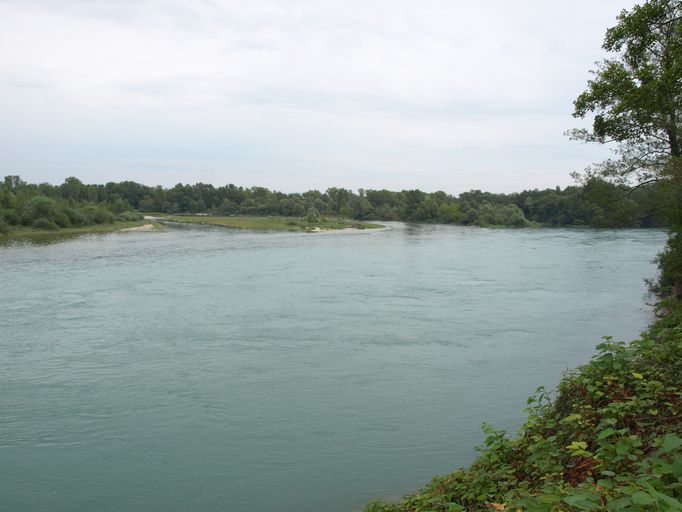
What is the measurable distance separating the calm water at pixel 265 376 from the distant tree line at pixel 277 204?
7.39 meters

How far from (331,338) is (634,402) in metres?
10.9

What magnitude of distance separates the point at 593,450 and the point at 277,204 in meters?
112

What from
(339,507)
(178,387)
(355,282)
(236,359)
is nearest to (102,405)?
(178,387)

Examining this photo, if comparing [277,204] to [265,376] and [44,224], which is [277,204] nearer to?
[44,224]

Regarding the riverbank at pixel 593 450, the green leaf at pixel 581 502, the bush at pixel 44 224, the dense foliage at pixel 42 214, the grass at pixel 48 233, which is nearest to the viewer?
Result: the green leaf at pixel 581 502

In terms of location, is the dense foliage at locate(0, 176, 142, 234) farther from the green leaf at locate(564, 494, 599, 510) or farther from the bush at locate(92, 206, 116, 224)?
the green leaf at locate(564, 494, 599, 510)

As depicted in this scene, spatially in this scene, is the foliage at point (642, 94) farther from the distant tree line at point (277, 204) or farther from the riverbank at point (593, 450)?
the riverbank at point (593, 450)

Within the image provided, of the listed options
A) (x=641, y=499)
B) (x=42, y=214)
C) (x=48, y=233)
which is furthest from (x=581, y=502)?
(x=42, y=214)

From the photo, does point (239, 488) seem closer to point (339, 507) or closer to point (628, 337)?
point (339, 507)

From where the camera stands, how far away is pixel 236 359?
14039 mm

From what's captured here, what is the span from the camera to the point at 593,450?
→ 5594 mm

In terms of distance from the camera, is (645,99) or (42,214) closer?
(645,99)

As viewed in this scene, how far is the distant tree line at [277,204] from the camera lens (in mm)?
62625

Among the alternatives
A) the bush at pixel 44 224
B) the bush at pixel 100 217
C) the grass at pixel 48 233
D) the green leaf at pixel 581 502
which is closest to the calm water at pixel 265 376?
the green leaf at pixel 581 502
